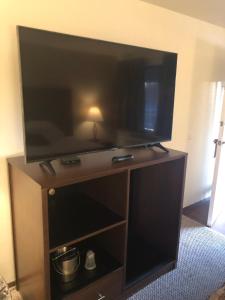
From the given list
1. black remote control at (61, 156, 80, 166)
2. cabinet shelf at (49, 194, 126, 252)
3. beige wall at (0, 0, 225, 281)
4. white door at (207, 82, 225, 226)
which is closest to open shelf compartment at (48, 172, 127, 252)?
cabinet shelf at (49, 194, 126, 252)

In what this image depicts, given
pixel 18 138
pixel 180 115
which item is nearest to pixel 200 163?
pixel 180 115

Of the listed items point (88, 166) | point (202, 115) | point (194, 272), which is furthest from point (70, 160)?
point (202, 115)

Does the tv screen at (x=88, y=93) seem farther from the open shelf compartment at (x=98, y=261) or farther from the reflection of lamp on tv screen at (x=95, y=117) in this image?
the open shelf compartment at (x=98, y=261)

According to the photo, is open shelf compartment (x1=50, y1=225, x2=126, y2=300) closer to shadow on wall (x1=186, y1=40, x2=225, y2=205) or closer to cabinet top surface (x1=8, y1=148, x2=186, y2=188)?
cabinet top surface (x1=8, y1=148, x2=186, y2=188)

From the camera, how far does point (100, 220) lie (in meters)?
1.53

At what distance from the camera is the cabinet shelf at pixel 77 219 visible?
4.44ft

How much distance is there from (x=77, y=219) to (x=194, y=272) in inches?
44.3

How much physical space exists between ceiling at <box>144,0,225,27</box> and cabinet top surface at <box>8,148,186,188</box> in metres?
1.18

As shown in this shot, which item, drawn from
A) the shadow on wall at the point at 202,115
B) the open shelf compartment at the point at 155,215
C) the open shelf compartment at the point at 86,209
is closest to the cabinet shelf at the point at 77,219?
the open shelf compartment at the point at 86,209

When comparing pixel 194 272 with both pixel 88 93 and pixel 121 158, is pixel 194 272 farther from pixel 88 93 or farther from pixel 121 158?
pixel 88 93

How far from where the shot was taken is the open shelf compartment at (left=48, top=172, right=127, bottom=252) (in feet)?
4.57

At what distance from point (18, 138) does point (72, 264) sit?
2.76 ft

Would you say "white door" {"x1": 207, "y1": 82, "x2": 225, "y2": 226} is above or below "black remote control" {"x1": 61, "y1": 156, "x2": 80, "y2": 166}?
below

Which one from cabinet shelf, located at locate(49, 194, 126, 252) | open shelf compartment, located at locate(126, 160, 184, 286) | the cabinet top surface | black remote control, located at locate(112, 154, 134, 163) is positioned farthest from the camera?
open shelf compartment, located at locate(126, 160, 184, 286)
